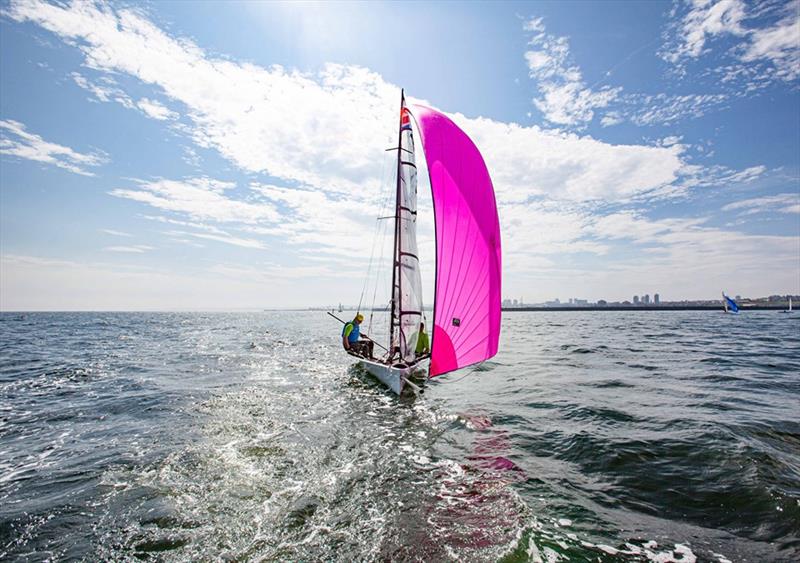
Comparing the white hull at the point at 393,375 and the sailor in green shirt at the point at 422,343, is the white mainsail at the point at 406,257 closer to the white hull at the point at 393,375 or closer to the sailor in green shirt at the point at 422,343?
the sailor in green shirt at the point at 422,343

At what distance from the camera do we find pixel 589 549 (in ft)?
16.8

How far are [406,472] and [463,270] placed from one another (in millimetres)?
6486

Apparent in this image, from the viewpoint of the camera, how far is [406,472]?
25.0 feet

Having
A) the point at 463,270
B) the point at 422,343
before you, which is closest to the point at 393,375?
the point at 422,343

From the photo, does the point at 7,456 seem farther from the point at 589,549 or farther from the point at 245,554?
the point at 589,549

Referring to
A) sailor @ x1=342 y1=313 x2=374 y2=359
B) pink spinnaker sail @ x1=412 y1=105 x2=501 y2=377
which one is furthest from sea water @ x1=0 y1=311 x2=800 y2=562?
sailor @ x1=342 y1=313 x2=374 y2=359

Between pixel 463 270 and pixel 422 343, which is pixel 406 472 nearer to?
pixel 463 270

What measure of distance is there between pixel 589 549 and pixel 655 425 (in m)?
6.82

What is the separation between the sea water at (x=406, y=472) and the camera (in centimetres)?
527

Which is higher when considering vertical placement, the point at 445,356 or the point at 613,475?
the point at 445,356

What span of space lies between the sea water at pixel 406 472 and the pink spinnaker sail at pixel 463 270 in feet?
7.48

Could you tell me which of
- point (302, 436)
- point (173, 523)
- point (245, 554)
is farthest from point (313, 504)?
point (302, 436)

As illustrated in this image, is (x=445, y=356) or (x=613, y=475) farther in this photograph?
(x=445, y=356)

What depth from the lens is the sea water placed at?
527 centimetres
